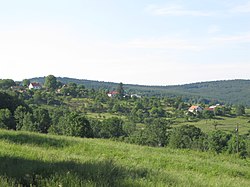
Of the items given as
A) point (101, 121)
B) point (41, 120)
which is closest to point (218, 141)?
point (101, 121)

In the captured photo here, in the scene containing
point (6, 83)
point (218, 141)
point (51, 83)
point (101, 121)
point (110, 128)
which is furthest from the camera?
point (51, 83)

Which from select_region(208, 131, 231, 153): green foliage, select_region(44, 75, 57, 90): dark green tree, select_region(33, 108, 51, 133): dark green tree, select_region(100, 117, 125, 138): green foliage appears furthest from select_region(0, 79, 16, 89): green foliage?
select_region(208, 131, 231, 153): green foliage

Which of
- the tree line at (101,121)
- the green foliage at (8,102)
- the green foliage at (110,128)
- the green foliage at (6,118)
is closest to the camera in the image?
the green foliage at (6,118)

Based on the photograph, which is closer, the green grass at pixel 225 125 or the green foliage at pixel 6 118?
the green foliage at pixel 6 118

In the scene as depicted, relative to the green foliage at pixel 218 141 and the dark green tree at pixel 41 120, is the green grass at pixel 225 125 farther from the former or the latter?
the dark green tree at pixel 41 120

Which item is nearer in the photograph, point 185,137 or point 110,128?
point 185,137

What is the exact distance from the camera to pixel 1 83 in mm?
157375

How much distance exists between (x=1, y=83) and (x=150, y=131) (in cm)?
9686

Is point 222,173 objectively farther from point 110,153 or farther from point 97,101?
point 97,101

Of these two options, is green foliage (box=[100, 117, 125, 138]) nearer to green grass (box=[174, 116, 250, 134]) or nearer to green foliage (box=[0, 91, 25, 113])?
green foliage (box=[0, 91, 25, 113])

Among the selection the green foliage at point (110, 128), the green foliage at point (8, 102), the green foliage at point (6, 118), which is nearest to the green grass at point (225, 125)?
the green foliage at point (110, 128)

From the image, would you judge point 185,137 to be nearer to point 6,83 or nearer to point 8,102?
point 8,102

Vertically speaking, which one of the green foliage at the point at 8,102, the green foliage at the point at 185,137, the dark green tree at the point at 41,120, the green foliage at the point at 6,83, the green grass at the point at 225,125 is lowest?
the green grass at the point at 225,125

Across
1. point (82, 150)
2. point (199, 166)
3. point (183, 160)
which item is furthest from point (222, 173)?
point (82, 150)
